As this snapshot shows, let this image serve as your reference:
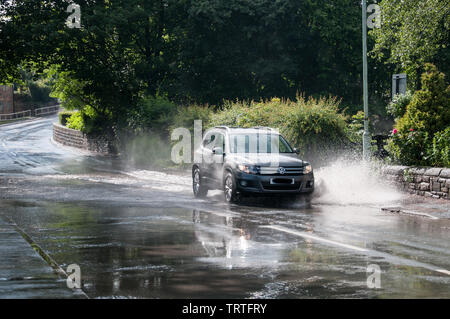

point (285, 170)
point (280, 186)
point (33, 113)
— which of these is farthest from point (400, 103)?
point (33, 113)

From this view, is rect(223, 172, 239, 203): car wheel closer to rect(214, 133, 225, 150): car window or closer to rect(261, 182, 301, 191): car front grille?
rect(261, 182, 301, 191): car front grille

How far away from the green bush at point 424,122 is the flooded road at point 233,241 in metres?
1.18

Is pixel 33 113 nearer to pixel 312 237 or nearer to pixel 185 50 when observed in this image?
pixel 185 50

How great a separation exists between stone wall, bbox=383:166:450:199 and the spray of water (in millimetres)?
278

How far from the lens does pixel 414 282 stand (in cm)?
776

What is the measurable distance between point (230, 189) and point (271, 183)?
3.60ft

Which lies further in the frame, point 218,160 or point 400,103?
point 400,103

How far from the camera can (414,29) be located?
98.8ft

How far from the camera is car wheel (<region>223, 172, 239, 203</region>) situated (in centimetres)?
1630

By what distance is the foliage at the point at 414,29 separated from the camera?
29297 millimetres

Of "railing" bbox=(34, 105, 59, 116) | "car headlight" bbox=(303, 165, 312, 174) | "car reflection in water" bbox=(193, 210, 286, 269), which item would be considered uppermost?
"railing" bbox=(34, 105, 59, 116)

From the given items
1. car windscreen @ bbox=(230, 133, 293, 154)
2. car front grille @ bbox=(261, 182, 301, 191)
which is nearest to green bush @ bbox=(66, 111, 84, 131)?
car windscreen @ bbox=(230, 133, 293, 154)

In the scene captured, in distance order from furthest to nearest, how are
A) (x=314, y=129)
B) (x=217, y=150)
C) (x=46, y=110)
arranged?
(x=46, y=110), (x=314, y=129), (x=217, y=150)

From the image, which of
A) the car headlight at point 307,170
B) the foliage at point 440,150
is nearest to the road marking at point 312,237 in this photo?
the car headlight at point 307,170
